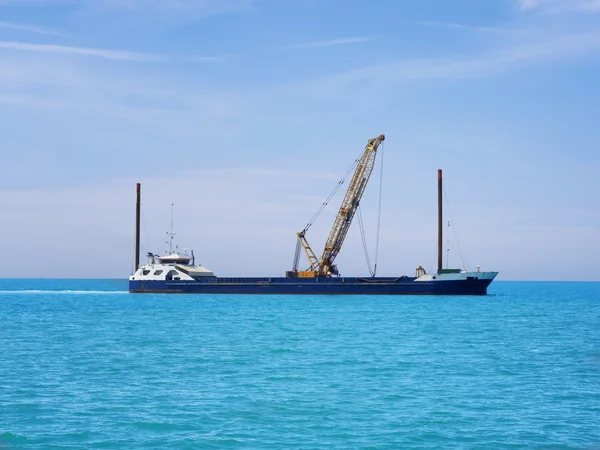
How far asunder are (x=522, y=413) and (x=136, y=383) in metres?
13.4

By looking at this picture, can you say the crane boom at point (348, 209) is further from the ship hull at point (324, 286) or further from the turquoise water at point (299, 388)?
the turquoise water at point (299, 388)

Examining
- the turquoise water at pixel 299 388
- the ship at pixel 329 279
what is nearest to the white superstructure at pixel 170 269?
the ship at pixel 329 279

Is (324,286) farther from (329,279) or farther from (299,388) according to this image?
(299,388)

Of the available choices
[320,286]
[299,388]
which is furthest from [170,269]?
[299,388]

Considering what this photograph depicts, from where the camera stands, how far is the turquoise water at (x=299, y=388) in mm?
18562

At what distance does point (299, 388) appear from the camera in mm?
24938

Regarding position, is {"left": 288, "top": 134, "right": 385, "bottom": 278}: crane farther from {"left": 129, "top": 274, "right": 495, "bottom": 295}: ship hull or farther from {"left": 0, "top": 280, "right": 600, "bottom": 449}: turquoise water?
{"left": 0, "top": 280, "right": 600, "bottom": 449}: turquoise water

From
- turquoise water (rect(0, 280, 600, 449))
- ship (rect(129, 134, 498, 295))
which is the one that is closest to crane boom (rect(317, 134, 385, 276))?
ship (rect(129, 134, 498, 295))

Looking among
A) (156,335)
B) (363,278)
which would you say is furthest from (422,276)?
(156,335)

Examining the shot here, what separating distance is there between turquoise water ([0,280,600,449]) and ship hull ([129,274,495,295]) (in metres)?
40.2

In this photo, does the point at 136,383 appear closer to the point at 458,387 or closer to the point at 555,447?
the point at 458,387

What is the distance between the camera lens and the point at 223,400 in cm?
2283

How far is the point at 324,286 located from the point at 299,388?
6667 centimetres

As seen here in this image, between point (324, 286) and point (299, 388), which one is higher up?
point (324, 286)
